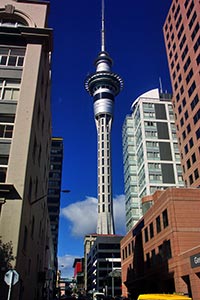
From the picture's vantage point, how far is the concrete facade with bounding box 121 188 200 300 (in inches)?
1347

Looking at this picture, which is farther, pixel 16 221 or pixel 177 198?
pixel 177 198

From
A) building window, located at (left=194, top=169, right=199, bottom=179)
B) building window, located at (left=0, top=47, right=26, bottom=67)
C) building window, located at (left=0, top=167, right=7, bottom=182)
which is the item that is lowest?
building window, located at (left=0, top=167, right=7, bottom=182)

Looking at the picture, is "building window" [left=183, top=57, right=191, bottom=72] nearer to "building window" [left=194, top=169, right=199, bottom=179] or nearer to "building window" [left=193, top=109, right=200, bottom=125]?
"building window" [left=193, top=109, right=200, bottom=125]

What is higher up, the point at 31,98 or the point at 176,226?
the point at 31,98

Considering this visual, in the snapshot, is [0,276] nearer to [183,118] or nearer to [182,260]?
[182,260]

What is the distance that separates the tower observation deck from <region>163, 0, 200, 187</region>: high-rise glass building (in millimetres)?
85225

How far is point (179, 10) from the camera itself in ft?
217

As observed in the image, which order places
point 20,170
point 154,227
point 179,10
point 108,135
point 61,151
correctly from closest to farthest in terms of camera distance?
point 20,170 < point 154,227 < point 179,10 < point 61,151 < point 108,135

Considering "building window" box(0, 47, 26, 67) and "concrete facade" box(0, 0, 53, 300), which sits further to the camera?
"building window" box(0, 47, 26, 67)

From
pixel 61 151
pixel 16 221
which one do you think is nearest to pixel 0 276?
pixel 16 221

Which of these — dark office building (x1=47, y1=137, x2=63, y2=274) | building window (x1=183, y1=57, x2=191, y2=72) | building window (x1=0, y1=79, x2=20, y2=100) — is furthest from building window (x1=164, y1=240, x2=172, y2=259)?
dark office building (x1=47, y1=137, x2=63, y2=274)

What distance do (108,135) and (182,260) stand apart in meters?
128

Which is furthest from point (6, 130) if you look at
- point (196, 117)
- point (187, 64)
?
point (187, 64)

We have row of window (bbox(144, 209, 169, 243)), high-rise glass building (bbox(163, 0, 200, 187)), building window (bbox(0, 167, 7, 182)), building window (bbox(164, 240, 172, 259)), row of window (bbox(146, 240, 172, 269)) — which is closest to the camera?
building window (bbox(0, 167, 7, 182))
